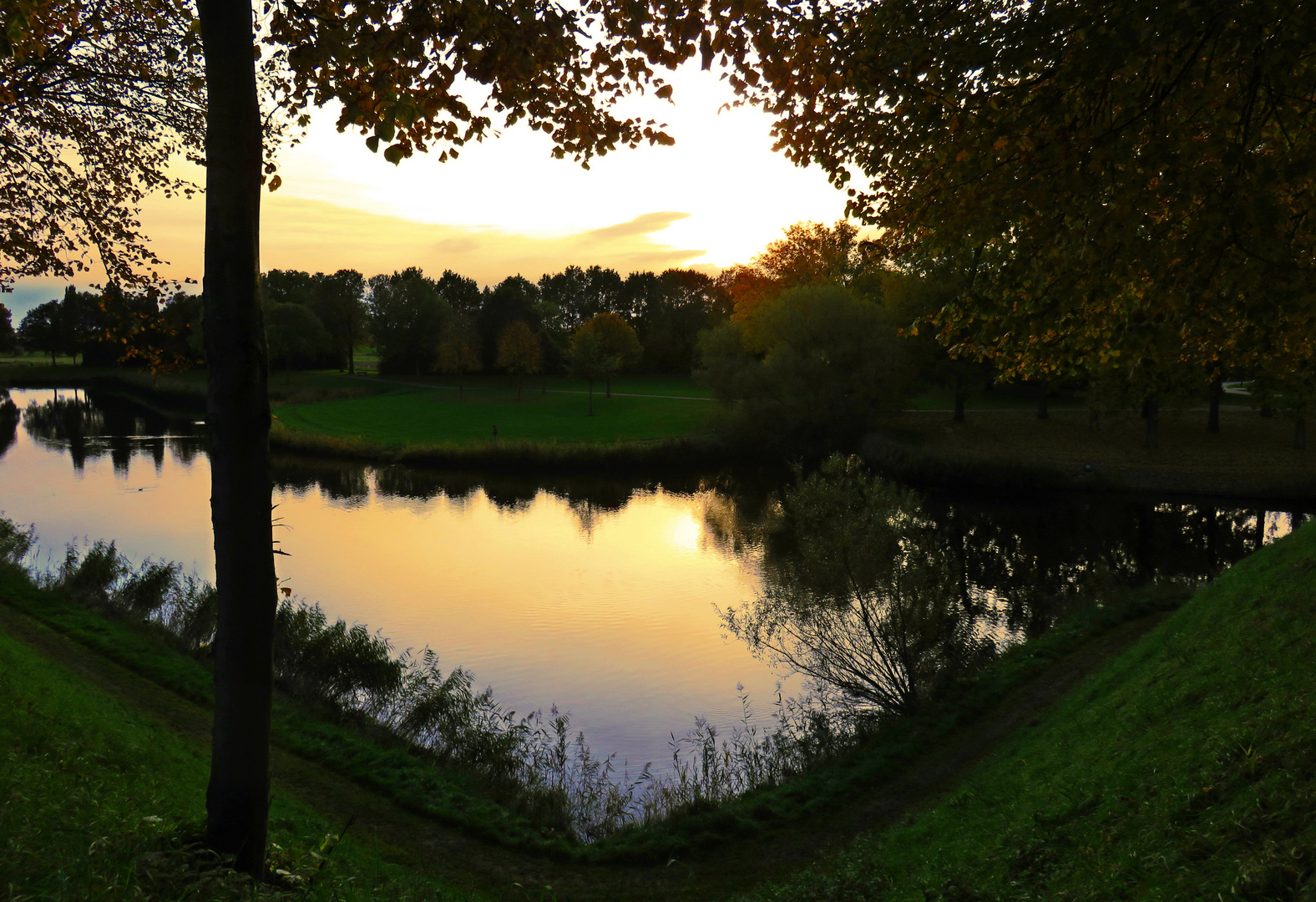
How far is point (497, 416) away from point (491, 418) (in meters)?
0.97

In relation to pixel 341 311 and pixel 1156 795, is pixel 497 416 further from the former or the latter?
pixel 1156 795

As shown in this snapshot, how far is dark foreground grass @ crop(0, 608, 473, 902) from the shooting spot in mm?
4266

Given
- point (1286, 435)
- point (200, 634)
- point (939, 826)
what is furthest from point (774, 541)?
point (1286, 435)

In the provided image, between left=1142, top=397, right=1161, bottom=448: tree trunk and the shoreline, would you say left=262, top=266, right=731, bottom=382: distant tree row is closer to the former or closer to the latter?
the shoreline

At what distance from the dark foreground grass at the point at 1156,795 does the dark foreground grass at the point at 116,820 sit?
4.18 meters

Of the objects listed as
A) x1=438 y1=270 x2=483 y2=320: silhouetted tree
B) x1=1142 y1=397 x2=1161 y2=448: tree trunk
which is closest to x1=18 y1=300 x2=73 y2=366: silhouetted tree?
x1=438 y1=270 x2=483 y2=320: silhouetted tree

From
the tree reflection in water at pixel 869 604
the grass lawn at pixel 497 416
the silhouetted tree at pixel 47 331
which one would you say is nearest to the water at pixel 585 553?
the tree reflection in water at pixel 869 604

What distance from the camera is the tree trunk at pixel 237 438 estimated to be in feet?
16.0

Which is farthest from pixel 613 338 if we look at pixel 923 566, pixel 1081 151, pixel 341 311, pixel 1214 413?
pixel 1081 151

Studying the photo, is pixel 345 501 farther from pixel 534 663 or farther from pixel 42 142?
pixel 42 142

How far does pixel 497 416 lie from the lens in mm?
56250

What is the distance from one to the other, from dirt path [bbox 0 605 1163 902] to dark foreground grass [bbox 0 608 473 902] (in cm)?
74

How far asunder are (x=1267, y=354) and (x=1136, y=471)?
29.8 meters

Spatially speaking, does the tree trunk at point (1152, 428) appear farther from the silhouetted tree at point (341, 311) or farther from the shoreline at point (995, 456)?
the silhouetted tree at point (341, 311)
